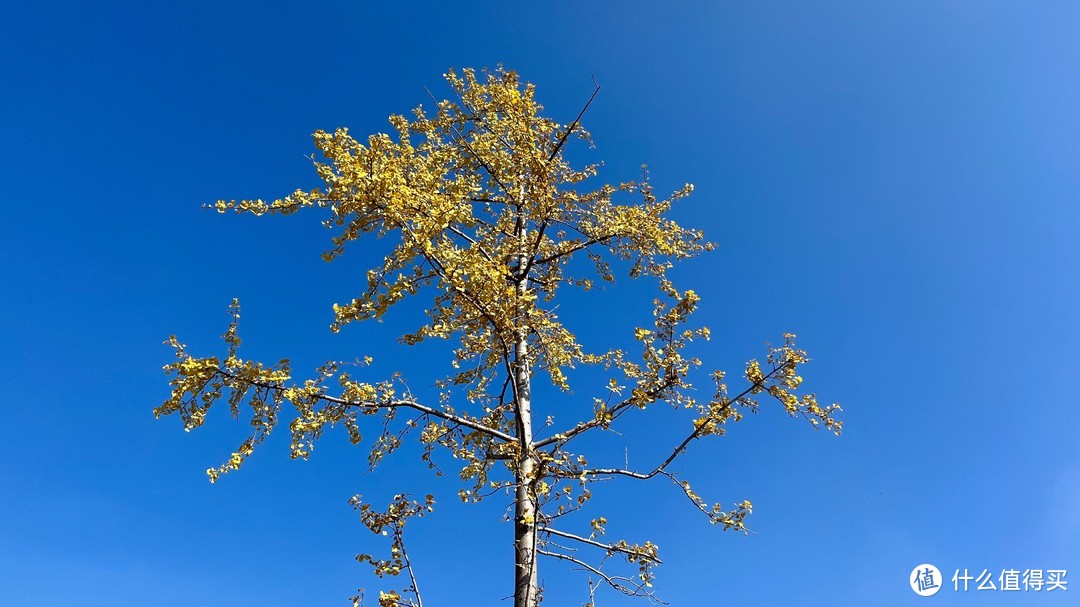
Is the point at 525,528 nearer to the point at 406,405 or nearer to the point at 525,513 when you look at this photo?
the point at 525,513

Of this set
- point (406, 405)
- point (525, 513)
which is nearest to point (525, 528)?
point (525, 513)

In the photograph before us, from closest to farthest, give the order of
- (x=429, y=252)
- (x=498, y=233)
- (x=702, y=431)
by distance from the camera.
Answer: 1. (x=429, y=252)
2. (x=702, y=431)
3. (x=498, y=233)

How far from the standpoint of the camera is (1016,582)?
27.5 ft

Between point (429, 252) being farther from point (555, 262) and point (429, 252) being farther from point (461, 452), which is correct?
point (555, 262)

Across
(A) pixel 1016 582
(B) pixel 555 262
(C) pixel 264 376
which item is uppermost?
(B) pixel 555 262

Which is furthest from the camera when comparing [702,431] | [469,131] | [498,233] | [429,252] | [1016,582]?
[1016,582]

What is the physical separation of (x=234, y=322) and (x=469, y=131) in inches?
138

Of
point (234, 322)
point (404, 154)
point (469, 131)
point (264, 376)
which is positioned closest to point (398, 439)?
point (264, 376)

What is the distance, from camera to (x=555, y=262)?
19.5ft

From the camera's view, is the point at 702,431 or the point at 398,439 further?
the point at 398,439

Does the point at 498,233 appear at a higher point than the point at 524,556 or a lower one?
higher

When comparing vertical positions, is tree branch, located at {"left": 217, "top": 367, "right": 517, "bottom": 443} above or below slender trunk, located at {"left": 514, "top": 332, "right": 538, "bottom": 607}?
above

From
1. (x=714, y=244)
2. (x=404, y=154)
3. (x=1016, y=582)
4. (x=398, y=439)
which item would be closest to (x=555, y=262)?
(x=714, y=244)

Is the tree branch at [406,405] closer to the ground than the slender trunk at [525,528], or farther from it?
farther from it
